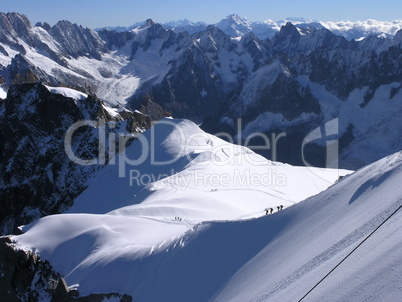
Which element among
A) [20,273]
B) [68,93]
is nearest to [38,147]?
[68,93]

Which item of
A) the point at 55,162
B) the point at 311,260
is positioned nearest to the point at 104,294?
the point at 311,260

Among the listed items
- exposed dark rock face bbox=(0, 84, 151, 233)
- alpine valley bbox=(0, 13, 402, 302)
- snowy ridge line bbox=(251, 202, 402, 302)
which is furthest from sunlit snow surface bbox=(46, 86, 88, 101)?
snowy ridge line bbox=(251, 202, 402, 302)

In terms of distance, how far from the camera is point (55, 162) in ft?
236

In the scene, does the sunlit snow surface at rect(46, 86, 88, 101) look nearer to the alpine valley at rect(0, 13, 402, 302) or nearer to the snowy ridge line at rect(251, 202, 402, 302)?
the alpine valley at rect(0, 13, 402, 302)

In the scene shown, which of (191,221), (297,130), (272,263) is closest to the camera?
(272,263)

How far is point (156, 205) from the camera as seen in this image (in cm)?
3925

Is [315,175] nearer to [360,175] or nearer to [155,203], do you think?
[155,203]

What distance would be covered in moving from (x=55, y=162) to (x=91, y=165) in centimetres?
745

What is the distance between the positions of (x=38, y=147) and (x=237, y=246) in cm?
5996

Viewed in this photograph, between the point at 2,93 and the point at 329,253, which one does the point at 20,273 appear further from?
the point at 2,93

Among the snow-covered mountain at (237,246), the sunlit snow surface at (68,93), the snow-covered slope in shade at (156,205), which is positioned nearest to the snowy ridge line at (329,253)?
the snow-covered mountain at (237,246)

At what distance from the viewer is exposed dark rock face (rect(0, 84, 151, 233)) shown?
232 ft

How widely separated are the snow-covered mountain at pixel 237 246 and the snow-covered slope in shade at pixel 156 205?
0.11 metres

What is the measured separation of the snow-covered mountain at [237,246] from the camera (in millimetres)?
13609
